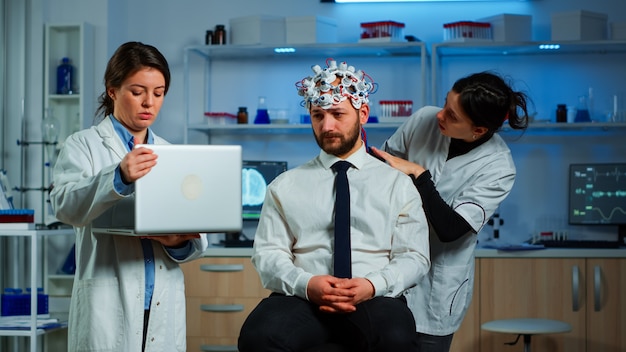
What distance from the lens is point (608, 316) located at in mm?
4078

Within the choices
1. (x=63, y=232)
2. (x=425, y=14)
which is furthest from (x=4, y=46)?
(x=425, y=14)

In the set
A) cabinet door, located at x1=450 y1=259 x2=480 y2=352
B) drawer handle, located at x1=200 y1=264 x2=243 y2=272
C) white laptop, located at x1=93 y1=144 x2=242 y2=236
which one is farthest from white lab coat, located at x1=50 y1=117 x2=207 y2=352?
cabinet door, located at x1=450 y1=259 x2=480 y2=352

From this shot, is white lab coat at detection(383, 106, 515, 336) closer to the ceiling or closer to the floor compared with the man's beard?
closer to the floor

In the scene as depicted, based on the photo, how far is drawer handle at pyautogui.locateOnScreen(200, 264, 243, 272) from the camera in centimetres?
418

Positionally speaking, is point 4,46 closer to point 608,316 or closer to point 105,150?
point 105,150

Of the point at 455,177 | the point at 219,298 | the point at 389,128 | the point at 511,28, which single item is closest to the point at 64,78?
the point at 219,298

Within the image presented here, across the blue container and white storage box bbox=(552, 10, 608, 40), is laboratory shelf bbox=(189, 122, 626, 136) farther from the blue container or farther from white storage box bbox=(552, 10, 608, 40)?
the blue container

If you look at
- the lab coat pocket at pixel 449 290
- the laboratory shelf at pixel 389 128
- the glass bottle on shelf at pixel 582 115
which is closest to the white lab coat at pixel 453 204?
the lab coat pocket at pixel 449 290

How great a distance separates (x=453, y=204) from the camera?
8.33 feet

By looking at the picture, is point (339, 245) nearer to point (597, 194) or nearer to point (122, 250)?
point (122, 250)

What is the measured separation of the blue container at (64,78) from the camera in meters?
4.46

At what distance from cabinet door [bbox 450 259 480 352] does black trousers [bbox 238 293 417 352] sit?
212 centimetres

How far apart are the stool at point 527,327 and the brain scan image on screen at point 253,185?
58.7 inches

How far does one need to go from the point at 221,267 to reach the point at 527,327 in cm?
150
